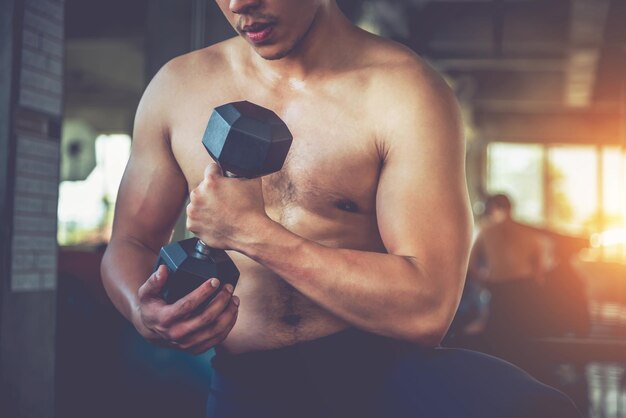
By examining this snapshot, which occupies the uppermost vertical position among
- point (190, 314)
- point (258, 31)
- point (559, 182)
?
point (559, 182)

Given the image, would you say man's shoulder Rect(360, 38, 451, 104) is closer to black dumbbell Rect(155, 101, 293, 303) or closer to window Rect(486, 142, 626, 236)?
black dumbbell Rect(155, 101, 293, 303)

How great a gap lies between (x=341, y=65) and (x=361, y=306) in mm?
496

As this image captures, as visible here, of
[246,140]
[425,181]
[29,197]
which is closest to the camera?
[246,140]

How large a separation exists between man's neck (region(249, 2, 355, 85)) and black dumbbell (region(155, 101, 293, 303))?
360 millimetres

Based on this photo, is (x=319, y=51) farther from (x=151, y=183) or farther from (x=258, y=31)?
(x=151, y=183)

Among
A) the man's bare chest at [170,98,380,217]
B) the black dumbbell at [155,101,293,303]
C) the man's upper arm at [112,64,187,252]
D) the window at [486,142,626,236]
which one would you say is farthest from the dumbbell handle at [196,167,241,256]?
the window at [486,142,626,236]

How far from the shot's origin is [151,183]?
1425mm

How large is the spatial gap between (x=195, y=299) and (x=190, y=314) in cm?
4

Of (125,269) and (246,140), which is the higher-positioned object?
(246,140)

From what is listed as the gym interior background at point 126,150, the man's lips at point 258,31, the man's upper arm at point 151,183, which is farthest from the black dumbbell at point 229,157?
the gym interior background at point 126,150

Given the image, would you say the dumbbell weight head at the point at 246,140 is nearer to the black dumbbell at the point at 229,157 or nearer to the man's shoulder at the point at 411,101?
the black dumbbell at the point at 229,157

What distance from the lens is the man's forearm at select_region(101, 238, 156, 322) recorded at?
133 cm

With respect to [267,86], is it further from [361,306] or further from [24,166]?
[24,166]

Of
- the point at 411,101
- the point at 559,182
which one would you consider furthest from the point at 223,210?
the point at 559,182
